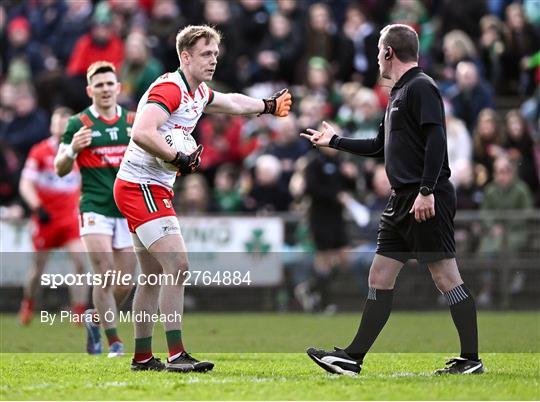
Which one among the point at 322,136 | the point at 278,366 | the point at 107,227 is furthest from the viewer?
the point at 107,227

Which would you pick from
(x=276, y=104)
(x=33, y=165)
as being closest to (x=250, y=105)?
(x=276, y=104)

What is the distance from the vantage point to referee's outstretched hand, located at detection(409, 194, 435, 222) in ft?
27.9

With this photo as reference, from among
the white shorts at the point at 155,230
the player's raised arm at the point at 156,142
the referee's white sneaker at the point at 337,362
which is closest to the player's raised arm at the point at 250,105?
the player's raised arm at the point at 156,142

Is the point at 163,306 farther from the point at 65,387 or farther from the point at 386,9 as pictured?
the point at 386,9

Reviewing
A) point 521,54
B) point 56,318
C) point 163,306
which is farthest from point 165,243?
point 521,54

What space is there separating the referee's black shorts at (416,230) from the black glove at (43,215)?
27.2ft

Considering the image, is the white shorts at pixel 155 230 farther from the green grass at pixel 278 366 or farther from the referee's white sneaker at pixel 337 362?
the referee's white sneaker at pixel 337 362

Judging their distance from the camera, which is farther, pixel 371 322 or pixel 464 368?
pixel 371 322

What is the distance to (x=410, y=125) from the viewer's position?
8.78 metres

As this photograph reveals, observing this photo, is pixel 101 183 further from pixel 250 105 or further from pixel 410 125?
pixel 410 125

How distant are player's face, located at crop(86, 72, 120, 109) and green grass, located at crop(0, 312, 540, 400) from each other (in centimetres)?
244

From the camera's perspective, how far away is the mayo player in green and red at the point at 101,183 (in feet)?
37.2

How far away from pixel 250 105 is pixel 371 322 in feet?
7.02

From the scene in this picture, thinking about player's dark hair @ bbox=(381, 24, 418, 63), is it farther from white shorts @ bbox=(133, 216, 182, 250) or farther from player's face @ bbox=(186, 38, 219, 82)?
white shorts @ bbox=(133, 216, 182, 250)
